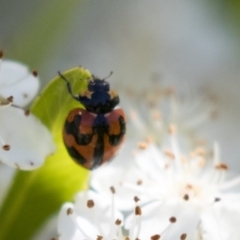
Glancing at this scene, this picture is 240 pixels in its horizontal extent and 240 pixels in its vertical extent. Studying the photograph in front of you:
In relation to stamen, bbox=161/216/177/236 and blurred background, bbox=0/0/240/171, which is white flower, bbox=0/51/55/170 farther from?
blurred background, bbox=0/0/240/171

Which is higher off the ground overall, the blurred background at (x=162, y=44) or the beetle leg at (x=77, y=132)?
the beetle leg at (x=77, y=132)

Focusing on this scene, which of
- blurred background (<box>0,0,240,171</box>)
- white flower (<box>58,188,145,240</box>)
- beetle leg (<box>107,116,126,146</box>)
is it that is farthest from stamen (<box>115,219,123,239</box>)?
blurred background (<box>0,0,240,171</box>)

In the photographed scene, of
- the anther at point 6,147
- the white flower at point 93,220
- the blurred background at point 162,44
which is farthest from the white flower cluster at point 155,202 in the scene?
the blurred background at point 162,44

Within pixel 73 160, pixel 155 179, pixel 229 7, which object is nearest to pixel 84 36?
pixel 229 7

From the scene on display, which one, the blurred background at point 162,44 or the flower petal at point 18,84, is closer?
the flower petal at point 18,84

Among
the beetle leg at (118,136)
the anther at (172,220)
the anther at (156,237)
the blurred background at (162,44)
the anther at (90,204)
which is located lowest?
the blurred background at (162,44)

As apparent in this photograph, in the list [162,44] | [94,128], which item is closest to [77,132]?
[94,128]

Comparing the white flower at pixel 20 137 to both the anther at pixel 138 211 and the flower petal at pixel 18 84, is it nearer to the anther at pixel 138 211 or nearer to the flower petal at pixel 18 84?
the flower petal at pixel 18 84
